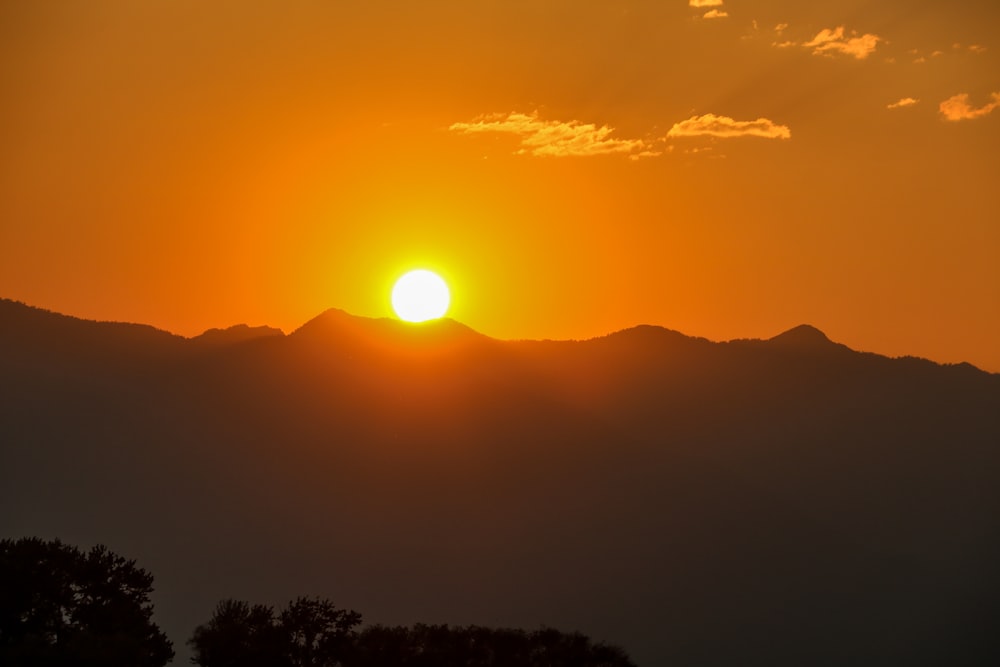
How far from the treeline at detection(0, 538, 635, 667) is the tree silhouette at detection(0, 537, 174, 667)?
0.07 meters

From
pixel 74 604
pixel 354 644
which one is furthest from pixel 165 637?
pixel 354 644

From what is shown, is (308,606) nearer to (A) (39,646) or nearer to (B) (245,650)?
(B) (245,650)

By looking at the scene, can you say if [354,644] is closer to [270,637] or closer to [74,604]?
[270,637]

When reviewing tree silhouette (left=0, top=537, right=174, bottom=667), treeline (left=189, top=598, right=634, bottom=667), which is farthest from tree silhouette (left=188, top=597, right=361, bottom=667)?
tree silhouette (left=0, top=537, right=174, bottom=667)

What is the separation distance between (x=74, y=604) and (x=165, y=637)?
6.74 m

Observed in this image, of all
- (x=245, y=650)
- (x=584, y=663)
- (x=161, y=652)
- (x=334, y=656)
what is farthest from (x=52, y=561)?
(x=584, y=663)

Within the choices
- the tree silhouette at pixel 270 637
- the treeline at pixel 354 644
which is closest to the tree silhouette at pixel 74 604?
the tree silhouette at pixel 270 637

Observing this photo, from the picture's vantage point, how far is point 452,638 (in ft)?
272

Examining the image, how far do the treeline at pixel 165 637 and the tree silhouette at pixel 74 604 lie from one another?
7 cm

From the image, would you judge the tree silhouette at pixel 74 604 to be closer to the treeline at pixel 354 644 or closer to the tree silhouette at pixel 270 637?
the tree silhouette at pixel 270 637

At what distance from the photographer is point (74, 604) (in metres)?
73.4

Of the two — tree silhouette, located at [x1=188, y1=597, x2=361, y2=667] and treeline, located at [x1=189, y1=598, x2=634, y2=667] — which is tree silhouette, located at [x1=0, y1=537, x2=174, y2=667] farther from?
treeline, located at [x1=189, y1=598, x2=634, y2=667]

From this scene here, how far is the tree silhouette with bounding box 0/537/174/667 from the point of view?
63.5m

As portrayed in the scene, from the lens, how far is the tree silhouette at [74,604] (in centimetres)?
6346
